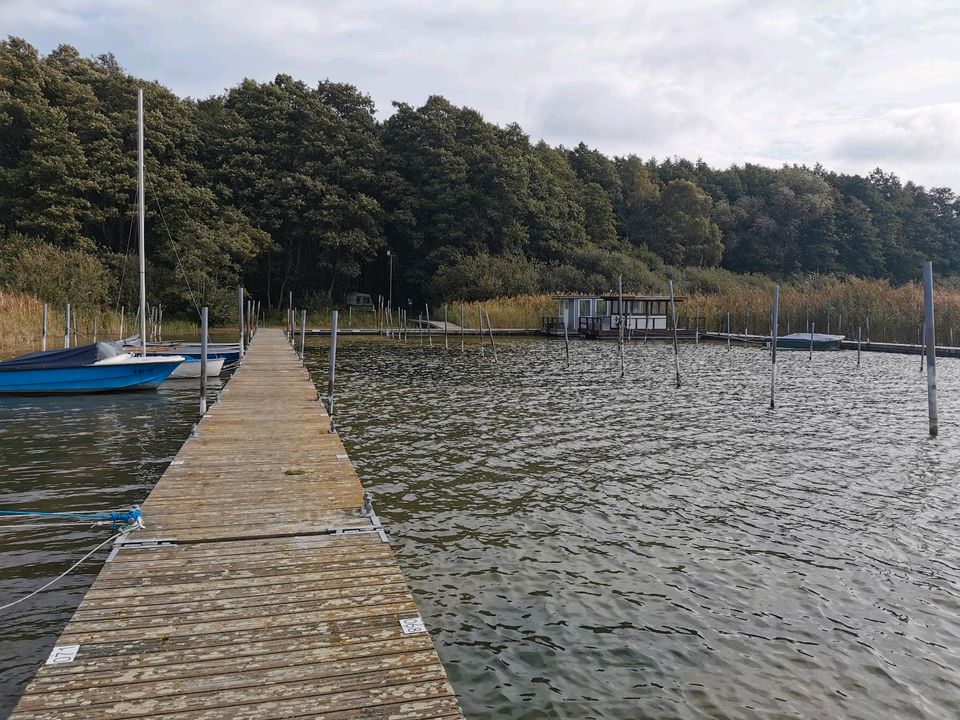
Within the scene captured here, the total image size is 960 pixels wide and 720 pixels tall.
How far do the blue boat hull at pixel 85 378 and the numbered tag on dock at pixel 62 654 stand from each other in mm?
15970

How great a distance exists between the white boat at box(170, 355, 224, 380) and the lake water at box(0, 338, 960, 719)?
4216 mm

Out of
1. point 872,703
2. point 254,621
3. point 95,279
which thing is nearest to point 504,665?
point 254,621

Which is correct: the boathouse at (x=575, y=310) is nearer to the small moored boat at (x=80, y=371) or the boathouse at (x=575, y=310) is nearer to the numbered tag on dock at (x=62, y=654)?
the small moored boat at (x=80, y=371)

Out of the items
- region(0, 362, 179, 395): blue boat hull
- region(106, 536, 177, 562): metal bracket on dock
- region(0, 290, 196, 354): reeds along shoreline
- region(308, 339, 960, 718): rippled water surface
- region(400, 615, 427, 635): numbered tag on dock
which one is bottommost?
region(308, 339, 960, 718): rippled water surface

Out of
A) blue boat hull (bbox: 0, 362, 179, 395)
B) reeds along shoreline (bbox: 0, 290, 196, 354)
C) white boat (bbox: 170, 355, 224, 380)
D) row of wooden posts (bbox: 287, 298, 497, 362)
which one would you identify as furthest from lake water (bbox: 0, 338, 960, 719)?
row of wooden posts (bbox: 287, 298, 497, 362)

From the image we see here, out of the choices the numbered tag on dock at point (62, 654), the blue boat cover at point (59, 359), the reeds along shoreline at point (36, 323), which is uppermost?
the reeds along shoreline at point (36, 323)

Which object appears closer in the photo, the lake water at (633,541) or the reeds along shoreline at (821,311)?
the lake water at (633,541)

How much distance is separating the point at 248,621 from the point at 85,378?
1633cm

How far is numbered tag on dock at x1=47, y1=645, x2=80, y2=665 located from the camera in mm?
3932

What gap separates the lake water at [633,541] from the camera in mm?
5348

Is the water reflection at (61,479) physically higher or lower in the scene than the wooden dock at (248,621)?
lower

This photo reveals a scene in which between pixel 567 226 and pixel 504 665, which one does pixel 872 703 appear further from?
pixel 567 226

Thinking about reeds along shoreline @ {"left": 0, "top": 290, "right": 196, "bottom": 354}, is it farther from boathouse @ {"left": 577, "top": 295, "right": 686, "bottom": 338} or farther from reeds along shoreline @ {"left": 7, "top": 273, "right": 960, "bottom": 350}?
boathouse @ {"left": 577, "top": 295, "right": 686, "bottom": 338}

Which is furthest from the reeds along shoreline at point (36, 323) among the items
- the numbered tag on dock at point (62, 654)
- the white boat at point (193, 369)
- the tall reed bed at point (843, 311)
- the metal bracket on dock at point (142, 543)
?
the tall reed bed at point (843, 311)
